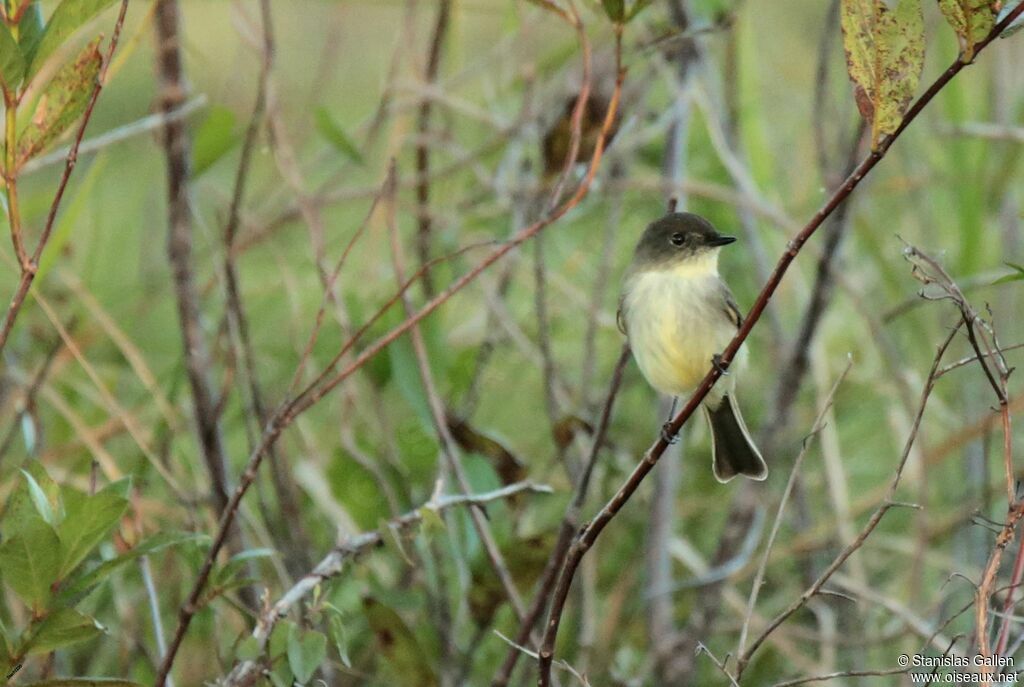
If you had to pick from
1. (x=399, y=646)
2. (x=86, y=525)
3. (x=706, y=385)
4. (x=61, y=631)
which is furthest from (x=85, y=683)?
(x=399, y=646)

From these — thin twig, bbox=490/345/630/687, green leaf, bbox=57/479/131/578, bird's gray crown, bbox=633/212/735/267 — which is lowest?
thin twig, bbox=490/345/630/687

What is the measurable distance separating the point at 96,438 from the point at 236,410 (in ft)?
1.57

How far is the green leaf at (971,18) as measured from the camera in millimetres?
1253

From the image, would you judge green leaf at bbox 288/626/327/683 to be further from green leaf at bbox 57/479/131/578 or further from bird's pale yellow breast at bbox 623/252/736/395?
bird's pale yellow breast at bbox 623/252/736/395

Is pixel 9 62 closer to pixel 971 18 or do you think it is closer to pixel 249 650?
pixel 249 650

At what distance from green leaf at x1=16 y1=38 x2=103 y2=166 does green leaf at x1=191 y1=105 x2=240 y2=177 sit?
1.02 meters

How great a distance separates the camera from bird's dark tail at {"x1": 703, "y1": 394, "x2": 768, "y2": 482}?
2281 mm

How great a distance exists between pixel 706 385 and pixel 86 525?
663 millimetres

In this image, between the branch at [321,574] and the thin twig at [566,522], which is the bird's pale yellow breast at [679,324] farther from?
the branch at [321,574]

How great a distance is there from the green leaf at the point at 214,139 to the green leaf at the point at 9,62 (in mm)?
1103

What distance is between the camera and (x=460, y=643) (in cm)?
291

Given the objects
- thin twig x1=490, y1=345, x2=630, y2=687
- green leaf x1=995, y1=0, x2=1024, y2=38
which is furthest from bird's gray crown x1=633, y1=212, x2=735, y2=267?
green leaf x1=995, y1=0, x2=1024, y2=38

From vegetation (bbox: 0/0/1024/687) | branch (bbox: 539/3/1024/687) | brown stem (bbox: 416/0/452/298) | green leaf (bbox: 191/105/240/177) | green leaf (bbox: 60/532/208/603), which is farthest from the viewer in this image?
brown stem (bbox: 416/0/452/298)

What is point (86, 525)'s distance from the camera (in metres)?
1.46
